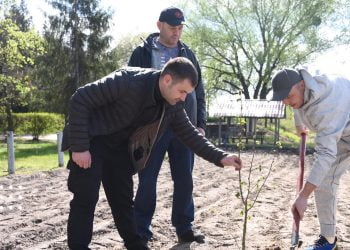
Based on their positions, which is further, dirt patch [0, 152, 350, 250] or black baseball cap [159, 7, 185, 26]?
dirt patch [0, 152, 350, 250]

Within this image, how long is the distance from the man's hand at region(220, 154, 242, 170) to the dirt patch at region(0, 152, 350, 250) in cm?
110

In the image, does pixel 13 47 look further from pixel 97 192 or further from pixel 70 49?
pixel 97 192

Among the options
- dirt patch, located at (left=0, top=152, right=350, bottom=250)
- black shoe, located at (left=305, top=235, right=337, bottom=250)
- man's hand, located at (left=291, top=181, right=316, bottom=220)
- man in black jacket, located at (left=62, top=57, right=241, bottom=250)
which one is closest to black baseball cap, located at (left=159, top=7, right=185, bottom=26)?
man in black jacket, located at (left=62, top=57, right=241, bottom=250)

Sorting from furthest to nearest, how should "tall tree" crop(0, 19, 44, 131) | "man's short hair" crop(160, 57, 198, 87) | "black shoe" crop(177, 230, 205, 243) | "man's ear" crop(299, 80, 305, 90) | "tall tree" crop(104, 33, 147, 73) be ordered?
1. "tall tree" crop(104, 33, 147, 73)
2. "tall tree" crop(0, 19, 44, 131)
3. "black shoe" crop(177, 230, 205, 243)
4. "man's ear" crop(299, 80, 305, 90)
5. "man's short hair" crop(160, 57, 198, 87)

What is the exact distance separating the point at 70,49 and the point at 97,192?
27740 mm

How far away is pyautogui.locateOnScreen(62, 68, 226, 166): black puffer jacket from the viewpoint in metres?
3.29

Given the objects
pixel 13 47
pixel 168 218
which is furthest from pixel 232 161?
pixel 13 47

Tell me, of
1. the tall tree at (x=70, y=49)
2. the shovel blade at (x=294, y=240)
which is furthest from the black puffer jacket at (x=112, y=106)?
the tall tree at (x=70, y=49)

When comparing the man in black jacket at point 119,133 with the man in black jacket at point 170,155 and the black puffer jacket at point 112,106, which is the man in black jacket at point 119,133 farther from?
the man in black jacket at point 170,155

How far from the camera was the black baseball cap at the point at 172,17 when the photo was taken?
440 centimetres

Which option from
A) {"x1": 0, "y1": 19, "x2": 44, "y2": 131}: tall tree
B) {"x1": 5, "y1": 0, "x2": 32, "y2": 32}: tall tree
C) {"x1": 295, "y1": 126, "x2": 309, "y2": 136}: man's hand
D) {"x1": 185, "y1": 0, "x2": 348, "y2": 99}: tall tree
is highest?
{"x1": 5, "y1": 0, "x2": 32, "y2": 32}: tall tree

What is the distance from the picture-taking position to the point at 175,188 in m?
4.61

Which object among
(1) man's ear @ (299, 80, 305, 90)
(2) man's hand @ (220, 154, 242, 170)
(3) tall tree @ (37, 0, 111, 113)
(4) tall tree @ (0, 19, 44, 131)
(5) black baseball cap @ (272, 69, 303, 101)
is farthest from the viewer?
(3) tall tree @ (37, 0, 111, 113)

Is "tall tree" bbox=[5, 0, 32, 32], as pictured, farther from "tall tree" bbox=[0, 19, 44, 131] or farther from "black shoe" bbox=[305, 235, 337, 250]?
"black shoe" bbox=[305, 235, 337, 250]
